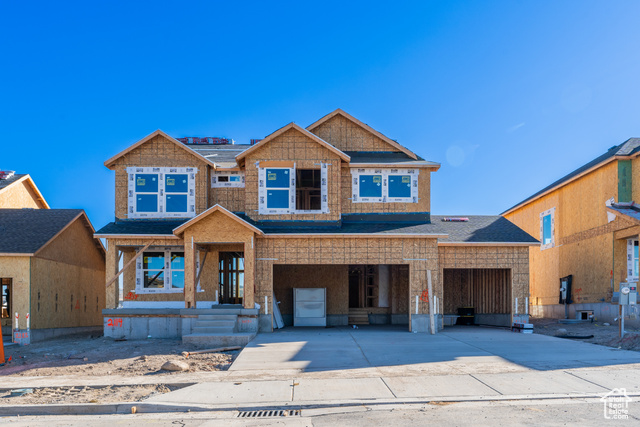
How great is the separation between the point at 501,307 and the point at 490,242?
4453 millimetres

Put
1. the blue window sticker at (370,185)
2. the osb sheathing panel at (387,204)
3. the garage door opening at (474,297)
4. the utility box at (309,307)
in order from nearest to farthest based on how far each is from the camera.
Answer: the osb sheathing panel at (387,204), the blue window sticker at (370,185), the utility box at (309,307), the garage door opening at (474,297)

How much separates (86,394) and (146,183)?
1149 cm

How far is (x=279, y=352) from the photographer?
46.3 ft

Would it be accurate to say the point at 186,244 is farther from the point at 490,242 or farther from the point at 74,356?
the point at 490,242

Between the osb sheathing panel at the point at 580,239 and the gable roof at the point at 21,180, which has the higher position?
the gable roof at the point at 21,180

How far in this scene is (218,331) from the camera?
17.2 metres

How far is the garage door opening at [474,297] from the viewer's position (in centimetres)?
2280

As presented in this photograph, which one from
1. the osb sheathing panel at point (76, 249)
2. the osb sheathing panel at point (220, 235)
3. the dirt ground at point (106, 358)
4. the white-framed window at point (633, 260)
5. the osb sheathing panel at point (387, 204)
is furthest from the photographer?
the osb sheathing panel at point (76, 249)

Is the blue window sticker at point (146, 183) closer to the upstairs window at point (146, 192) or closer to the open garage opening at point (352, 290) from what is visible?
the upstairs window at point (146, 192)

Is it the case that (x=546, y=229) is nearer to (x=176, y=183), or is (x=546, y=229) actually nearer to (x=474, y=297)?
(x=474, y=297)

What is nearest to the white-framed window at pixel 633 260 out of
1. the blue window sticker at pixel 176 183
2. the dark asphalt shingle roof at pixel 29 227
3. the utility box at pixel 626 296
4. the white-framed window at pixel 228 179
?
the utility box at pixel 626 296

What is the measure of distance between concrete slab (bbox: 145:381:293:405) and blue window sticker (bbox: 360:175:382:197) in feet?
36.7

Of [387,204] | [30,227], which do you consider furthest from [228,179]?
[30,227]

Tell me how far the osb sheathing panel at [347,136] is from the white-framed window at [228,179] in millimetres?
3545
